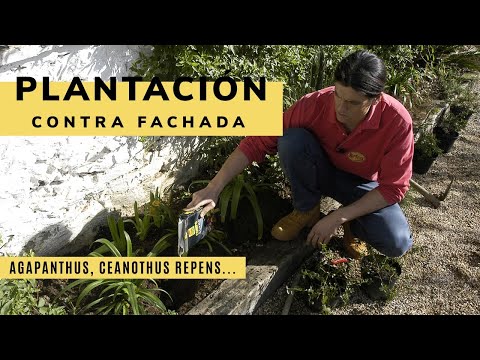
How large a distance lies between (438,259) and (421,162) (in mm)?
1104

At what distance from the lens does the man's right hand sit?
265 cm

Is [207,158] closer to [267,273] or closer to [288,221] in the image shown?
[288,221]

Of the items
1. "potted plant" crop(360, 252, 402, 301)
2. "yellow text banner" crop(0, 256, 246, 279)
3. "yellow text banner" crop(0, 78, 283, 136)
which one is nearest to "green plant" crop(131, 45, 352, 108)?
"yellow text banner" crop(0, 78, 283, 136)

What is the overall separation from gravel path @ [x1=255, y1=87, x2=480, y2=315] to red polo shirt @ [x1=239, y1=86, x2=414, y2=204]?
0.58 m

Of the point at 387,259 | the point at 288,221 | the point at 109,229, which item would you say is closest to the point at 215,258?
the point at 288,221

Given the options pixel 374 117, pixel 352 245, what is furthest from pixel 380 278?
pixel 374 117

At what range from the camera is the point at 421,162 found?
4.06 m

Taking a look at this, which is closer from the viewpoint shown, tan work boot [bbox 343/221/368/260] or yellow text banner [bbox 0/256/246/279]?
yellow text banner [bbox 0/256/246/279]

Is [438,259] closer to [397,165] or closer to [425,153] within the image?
[397,165]

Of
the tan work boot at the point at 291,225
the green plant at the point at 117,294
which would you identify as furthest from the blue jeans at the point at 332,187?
the green plant at the point at 117,294

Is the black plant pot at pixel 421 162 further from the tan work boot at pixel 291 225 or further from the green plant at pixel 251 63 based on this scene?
the tan work boot at pixel 291 225

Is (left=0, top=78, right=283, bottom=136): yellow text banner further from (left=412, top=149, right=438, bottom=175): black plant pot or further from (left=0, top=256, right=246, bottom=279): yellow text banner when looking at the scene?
(left=412, top=149, right=438, bottom=175): black plant pot

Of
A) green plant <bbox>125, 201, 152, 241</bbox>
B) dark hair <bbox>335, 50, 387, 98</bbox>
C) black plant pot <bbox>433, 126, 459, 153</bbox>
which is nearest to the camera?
dark hair <bbox>335, 50, 387, 98</bbox>

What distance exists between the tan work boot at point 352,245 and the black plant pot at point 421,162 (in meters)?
1.28
